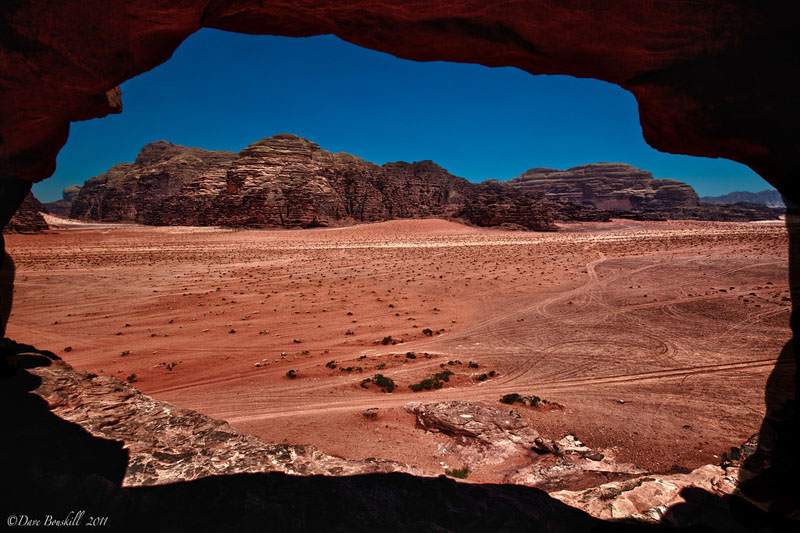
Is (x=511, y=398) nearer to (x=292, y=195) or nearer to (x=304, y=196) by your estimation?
(x=304, y=196)

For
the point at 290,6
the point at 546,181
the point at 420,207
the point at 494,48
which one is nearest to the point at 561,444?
the point at 494,48

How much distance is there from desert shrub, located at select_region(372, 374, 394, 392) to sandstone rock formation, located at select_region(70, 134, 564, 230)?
54.6m

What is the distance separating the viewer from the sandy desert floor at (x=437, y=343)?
6.17m

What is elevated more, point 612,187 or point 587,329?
point 612,187

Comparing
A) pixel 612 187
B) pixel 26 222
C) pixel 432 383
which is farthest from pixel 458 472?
pixel 612 187

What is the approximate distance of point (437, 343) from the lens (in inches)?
416

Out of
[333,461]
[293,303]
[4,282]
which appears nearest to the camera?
[333,461]

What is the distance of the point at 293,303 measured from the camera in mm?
14398

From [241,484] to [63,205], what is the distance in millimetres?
220681

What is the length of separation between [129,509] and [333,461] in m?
2.01

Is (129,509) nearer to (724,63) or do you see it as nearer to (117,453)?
(117,453)

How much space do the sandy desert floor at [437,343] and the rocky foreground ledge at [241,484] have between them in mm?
867

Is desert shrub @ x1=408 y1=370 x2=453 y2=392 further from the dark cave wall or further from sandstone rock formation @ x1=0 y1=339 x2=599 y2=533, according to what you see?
the dark cave wall

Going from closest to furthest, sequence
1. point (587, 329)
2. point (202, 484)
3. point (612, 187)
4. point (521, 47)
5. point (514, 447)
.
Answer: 1. point (202, 484)
2. point (521, 47)
3. point (514, 447)
4. point (587, 329)
5. point (612, 187)
